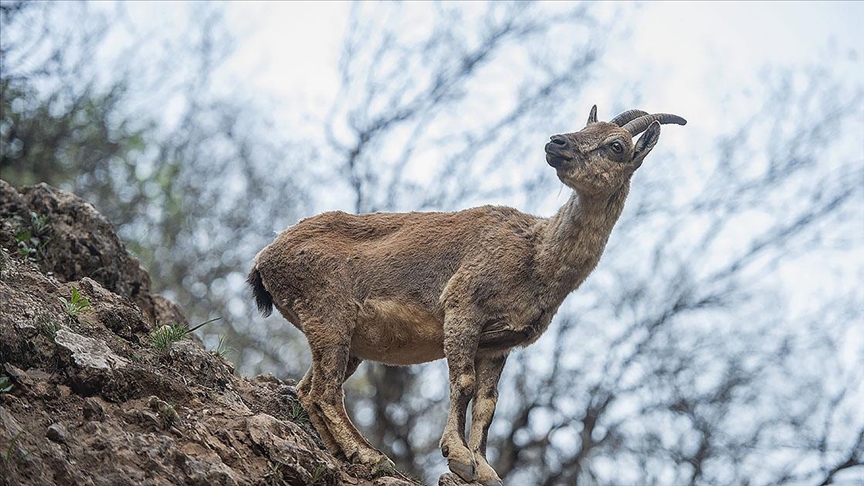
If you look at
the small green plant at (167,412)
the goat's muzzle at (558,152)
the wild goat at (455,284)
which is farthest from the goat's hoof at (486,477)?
the goat's muzzle at (558,152)

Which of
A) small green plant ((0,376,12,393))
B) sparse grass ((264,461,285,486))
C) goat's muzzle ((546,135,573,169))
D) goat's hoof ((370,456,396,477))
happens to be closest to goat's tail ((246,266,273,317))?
goat's hoof ((370,456,396,477))

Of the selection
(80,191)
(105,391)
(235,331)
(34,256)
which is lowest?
(105,391)

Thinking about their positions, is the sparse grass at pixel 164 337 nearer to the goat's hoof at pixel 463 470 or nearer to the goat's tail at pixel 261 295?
the goat's tail at pixel 261 295

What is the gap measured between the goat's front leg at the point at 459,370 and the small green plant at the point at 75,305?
304cm

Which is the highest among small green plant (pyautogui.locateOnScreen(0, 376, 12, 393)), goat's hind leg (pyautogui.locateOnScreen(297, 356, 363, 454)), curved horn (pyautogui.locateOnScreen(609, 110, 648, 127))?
curved horn (pyautogui.locateOnScreen(609, 110, 648, 127))

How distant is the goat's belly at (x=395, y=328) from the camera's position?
9594 millimetres

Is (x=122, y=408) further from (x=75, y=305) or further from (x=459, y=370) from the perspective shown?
(x=459, y=370)

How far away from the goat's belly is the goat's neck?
112 cm

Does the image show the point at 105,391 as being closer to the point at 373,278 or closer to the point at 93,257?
the point at 373,278

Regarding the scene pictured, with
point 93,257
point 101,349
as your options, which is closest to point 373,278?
point 101,349

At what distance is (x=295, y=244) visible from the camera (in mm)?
9867

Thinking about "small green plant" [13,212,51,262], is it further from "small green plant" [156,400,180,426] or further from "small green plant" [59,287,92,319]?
"small green plant" [156,400,180,426]

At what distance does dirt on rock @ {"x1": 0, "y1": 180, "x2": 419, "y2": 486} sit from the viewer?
704 centimetres

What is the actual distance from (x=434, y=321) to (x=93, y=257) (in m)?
3.96
